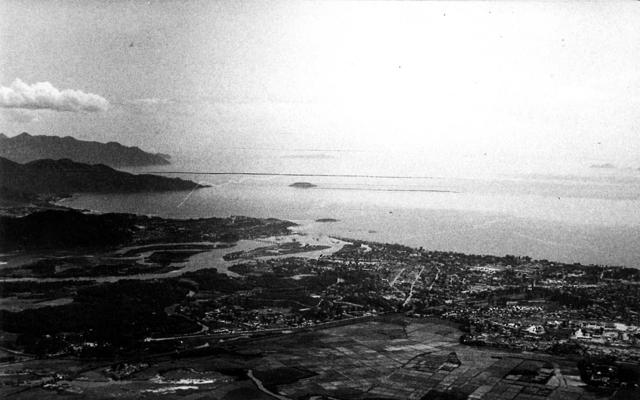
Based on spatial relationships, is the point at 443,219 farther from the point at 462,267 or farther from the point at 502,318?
the point at 502,318

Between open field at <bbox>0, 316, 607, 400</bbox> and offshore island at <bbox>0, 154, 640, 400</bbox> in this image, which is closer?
open field at <bbox>0, 316, 607, 400</bbox>

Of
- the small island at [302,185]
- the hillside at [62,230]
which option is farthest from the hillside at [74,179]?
the small island at [302,185]

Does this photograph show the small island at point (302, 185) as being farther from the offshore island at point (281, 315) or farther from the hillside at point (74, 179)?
the offshore island at point (281, 315)

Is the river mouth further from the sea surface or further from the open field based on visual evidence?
the open field

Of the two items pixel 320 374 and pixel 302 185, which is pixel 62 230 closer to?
pixel 320 374

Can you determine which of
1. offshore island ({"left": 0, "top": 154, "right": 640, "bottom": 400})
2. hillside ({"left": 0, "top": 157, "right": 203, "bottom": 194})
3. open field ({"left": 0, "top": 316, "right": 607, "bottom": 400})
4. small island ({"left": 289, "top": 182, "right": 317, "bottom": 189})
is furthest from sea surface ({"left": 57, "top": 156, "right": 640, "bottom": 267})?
open field ({"left": 0, "top": 316, "right": 607, "bottom": 400})

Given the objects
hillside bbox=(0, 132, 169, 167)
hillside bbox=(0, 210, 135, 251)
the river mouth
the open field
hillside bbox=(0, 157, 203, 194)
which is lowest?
the open field
